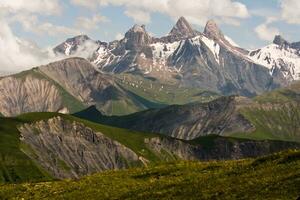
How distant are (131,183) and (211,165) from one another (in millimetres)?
9288

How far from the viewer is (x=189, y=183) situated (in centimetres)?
4969

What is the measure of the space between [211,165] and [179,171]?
3.57m

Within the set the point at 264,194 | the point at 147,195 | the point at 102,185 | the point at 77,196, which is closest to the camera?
the point at 264,194

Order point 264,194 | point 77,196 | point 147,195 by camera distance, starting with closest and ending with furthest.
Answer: point 264,194, point 147,195, point 77,196

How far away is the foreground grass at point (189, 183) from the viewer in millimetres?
40719

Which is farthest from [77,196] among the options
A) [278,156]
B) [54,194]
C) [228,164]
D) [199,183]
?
[278,156]

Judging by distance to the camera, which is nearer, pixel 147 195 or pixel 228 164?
pixel 147 195

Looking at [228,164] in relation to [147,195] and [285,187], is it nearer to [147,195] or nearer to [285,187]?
[147,195]

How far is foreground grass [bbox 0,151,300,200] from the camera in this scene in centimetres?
4072

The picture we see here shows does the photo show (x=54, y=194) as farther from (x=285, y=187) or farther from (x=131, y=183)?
(x=285, y=187)


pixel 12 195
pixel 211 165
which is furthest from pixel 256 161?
pixel 12 195

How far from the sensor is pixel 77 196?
52594 millimetres

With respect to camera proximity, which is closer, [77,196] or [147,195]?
[147,195]

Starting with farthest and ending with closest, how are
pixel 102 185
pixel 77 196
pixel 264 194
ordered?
pixel 102 185
pixel 77 196
pixel 264 194
